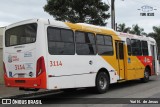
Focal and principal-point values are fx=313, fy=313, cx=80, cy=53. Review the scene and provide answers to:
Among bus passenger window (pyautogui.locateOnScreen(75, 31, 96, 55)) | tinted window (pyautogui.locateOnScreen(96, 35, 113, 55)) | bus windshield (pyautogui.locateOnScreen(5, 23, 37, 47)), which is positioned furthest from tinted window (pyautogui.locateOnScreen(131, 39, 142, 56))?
bus windshield (pyautogui.locateOnScreen(5, 23, 37, 47))

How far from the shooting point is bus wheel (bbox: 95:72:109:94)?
1339 centimetres

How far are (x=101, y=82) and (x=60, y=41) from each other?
3259 mm

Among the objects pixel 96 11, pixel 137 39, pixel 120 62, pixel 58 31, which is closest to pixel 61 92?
pixel 120 62

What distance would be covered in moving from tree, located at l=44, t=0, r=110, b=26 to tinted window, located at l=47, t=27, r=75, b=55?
9288 mm

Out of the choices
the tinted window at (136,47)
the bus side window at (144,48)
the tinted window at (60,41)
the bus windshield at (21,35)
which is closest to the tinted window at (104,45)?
the tinted window at (60,41)

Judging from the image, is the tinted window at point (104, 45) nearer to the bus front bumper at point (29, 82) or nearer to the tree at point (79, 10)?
the bus front bumper at point (29, 82)

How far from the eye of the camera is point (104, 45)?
46.4 feet

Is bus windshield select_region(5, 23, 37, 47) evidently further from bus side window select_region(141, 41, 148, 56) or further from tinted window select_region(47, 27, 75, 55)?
bus side window select_region(141, 41, 148, 56)

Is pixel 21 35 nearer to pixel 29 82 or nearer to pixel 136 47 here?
pixel 29 82

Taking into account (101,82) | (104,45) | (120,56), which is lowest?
(101,82)

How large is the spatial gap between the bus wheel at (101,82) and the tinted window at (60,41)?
212 centimetres

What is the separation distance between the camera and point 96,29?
1376 centimetres

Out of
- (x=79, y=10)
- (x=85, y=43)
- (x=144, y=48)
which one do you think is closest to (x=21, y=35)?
(x=85, y=43)

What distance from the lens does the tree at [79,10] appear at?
21.2 m
